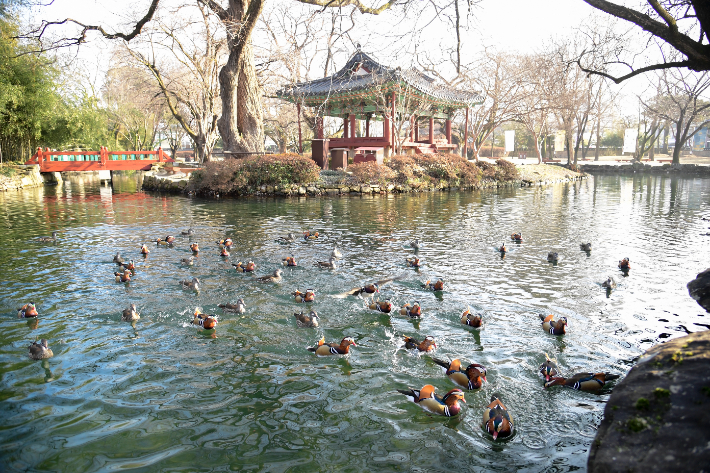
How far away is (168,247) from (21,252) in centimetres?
336

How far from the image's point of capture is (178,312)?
7.09 meters

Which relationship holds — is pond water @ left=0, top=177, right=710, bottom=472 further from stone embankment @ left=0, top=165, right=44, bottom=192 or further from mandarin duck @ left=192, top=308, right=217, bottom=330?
stone embankment @ left=0, top=165, right=44, bottom=192

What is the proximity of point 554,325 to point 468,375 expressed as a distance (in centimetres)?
189

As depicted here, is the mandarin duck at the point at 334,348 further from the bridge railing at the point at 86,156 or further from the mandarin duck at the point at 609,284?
the bridge railing at the point at 86,156

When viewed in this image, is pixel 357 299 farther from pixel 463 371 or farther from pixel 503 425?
pixel 503 425

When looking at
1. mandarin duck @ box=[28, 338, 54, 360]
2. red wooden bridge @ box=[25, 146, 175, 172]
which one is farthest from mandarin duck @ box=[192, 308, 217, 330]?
red wooden bridge @ box=[25, 146, 175, 172]

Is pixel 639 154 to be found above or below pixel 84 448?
above

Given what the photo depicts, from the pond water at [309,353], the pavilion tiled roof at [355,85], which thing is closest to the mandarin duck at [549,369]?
the pond water at [309,353]

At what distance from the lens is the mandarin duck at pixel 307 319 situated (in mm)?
6562

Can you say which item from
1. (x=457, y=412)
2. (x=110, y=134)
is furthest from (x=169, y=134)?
(x=457, y=412)

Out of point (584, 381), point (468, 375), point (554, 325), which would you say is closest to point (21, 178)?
point (468, 375)

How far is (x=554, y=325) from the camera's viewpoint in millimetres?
6125

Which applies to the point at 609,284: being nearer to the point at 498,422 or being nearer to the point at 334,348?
the point at 498,422

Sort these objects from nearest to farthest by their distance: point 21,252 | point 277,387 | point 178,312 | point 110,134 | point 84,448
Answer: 1. point 84,448
2. point 277,387
3. point 178,312
4. point 21,252
5. point 110,134
